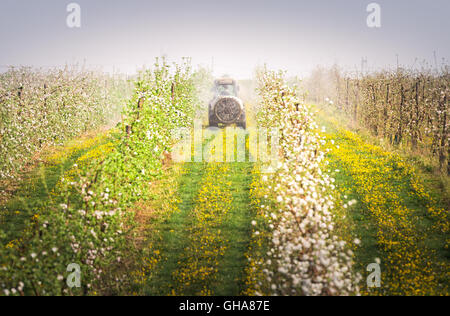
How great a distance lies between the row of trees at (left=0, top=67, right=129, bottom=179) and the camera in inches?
608

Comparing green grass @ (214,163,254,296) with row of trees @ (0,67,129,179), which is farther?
row of trees @ (0,67,129,179)

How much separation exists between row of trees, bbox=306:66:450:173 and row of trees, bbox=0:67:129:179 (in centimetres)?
1332

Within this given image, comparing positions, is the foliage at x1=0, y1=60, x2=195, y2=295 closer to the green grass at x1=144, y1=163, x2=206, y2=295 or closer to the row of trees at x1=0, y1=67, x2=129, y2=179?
the green grass at x1=144, y1=163, x2=206, y2=295

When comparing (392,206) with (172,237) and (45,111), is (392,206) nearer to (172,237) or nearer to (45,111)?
(172,237)

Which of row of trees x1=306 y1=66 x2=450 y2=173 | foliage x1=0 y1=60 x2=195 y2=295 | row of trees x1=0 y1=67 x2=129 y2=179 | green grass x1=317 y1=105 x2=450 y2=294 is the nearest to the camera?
foliage x1=0 y1=60 x2=195 y2=295

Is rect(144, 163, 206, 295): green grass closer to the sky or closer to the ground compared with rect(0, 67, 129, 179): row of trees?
closer to the ground

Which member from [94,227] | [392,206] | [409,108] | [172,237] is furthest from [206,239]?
[409,108]

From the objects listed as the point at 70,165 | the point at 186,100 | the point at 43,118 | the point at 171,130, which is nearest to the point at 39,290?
the point at 171,130

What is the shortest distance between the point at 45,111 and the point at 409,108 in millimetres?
19645

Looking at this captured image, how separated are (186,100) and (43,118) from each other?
7.66 meters

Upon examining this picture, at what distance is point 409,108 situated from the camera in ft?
66.3

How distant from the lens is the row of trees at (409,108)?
→ 16172 millimetres

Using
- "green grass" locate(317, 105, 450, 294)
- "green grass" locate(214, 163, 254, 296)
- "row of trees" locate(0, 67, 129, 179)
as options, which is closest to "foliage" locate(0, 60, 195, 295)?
"row of trees" locate(0, 67, 129, 179)

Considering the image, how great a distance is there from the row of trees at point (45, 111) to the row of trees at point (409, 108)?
43.7 ft
